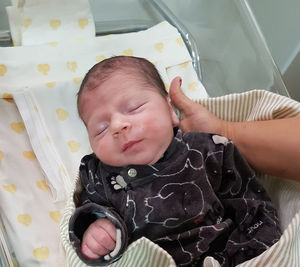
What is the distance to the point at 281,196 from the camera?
0.87 m

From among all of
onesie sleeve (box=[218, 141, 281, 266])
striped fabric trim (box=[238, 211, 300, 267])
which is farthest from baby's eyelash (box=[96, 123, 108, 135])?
striped fabric trim (box=[238, 211, 300, 267])

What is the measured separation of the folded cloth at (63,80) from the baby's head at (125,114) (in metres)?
0.20

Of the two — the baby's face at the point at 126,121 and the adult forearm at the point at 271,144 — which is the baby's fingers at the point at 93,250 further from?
the adult forearm at the point at 271,144

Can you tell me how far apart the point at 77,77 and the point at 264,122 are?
544 millimetres

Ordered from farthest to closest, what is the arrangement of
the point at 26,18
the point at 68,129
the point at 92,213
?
the point at 26,18 < the point at 68,129 < the point at 92,213

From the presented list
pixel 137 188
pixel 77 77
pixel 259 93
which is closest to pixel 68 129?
pixel 77 77

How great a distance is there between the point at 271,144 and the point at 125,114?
0.32 meters

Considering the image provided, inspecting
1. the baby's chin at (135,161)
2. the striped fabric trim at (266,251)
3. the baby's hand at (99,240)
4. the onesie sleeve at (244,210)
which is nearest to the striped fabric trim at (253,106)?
the striped fabric trim at (266,251)

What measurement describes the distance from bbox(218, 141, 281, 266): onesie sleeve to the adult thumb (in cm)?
17

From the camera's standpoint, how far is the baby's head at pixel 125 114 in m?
0.77

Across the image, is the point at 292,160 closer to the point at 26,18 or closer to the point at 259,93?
the point at 259,93

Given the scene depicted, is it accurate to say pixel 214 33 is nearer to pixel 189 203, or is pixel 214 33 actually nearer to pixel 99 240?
pixel 189 203

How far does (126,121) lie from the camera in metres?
0.77

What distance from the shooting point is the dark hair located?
2.78 feet
